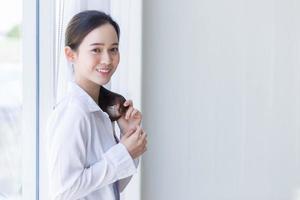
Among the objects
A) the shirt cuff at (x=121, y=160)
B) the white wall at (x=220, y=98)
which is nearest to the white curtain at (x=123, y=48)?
the white wall at (x=220, y=98)

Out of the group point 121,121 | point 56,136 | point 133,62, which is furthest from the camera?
point 133,62

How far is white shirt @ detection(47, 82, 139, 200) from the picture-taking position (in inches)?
41.7

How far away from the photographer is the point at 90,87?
1.14m

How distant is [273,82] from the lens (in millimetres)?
1382

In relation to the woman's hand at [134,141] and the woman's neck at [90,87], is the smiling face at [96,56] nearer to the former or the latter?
the woman's neck at [90,87]

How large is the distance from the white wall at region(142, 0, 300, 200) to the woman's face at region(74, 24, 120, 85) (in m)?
0.23

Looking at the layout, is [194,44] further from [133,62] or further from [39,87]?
[39,87]

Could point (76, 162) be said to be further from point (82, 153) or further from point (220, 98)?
point (220, 98)

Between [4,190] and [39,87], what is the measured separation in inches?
12.4

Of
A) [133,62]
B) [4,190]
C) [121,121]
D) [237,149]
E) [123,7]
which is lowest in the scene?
[4,190]

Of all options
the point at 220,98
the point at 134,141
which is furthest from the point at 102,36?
the point at 220,98

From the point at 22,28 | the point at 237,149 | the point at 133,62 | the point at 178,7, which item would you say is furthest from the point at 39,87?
the point at 237,149

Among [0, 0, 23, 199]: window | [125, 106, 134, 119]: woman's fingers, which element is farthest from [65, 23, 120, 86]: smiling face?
[0, 0, 23, 199]: window

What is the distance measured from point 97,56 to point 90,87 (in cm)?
8
